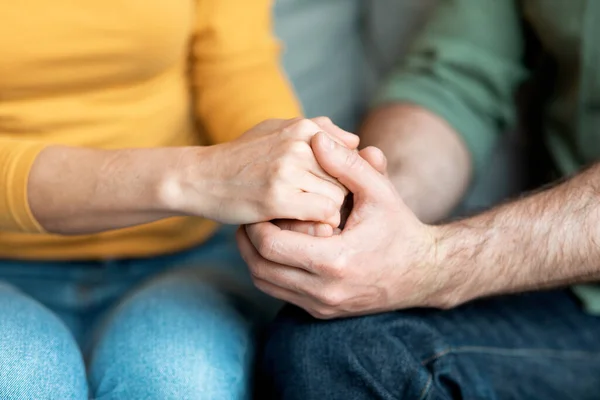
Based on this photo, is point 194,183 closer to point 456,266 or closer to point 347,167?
point 347,167

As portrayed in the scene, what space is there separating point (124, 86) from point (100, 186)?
20 cm

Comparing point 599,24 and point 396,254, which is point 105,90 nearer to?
point 396,254

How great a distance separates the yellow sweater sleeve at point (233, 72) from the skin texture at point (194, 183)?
0.18 metres

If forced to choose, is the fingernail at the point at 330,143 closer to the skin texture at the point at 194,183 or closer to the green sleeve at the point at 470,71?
the skin texture at the point at 194,183

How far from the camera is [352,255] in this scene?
744 millimetres

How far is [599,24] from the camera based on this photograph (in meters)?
0.98

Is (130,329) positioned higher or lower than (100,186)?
lower

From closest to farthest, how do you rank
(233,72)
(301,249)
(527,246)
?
(301,249) < (527,246) < (233,72)

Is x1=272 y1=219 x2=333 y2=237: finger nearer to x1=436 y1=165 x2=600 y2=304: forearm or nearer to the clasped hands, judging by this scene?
the clasped hands

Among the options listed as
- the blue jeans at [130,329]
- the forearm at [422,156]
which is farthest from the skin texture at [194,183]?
the forearm at [422,156]

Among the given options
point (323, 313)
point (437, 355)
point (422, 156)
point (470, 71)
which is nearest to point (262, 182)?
point (323, 313)

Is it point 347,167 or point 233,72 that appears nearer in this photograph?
point 347,167

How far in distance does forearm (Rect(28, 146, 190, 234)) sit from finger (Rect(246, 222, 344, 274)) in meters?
0.12

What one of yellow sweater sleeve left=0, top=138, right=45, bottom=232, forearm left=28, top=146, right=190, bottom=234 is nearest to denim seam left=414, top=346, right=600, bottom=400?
forearm left=28, top=146, right=190, bottom=234
